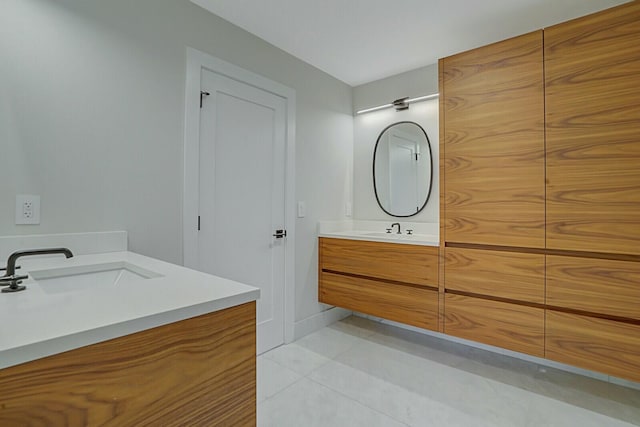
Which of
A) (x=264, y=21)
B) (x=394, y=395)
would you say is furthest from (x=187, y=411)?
(x=264, y=21)

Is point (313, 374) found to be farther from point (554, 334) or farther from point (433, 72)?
point (433, 72)

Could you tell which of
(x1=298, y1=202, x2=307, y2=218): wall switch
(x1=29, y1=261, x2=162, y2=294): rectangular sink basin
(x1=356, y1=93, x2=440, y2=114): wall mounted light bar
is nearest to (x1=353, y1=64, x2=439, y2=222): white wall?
(x1=356, y1=93, x2=440, y2=114): wall mounted light bar

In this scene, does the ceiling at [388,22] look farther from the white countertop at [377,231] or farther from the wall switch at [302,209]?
the white countertop at [377,231]

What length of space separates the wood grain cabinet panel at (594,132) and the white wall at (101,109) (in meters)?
2.03

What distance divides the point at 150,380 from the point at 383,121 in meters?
2.94

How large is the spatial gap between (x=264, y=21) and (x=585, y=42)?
1.91 m

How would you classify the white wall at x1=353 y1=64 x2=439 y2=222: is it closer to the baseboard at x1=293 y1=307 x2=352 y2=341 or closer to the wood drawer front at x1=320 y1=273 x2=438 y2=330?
the wood drawer front at x1=320 y1=273 x2=438 y2=330

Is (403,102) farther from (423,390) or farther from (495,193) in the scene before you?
(423,390)

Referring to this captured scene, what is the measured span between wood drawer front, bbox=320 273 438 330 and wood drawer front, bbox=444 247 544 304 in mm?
226

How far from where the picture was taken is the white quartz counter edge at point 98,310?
536mm

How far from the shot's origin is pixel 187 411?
708 mm

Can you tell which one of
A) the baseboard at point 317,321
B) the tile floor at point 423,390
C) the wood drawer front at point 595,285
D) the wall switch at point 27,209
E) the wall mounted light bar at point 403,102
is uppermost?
the wall mounted light bar at point 403,102

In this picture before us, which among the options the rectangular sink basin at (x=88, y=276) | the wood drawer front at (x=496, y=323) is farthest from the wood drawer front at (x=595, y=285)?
the rectangular sink basin at (x=88, y=276)

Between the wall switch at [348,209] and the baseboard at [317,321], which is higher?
the wall switch at [348,209]
